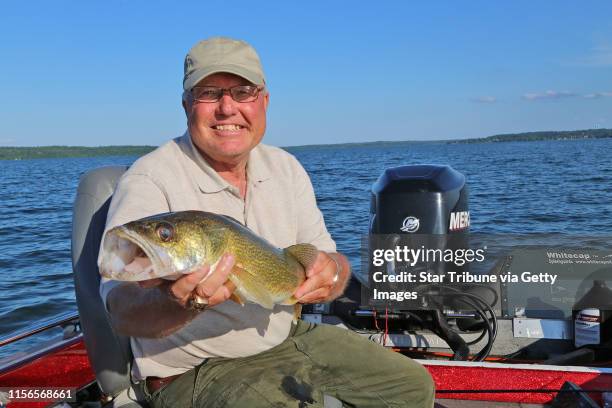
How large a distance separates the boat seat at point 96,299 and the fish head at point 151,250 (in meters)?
0.97

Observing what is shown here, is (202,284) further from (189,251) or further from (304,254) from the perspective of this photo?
(304,254)

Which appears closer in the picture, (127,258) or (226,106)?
(127,258)

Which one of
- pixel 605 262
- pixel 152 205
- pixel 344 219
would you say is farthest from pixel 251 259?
pixel 344 219

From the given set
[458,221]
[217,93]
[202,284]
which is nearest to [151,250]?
[202,284]

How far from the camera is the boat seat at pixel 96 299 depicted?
316 cm

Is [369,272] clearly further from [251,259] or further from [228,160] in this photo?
[251,259]

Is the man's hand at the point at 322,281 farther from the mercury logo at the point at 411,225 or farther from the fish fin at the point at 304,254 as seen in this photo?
A: the mercury logo at the point at 411,225

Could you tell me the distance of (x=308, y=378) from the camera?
3186 millimetres

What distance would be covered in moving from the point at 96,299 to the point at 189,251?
3.66ft

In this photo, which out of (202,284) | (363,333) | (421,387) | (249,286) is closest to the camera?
(202,284)

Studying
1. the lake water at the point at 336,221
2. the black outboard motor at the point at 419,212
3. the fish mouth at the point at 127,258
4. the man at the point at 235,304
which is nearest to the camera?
the fish mouth at the point at 127,258

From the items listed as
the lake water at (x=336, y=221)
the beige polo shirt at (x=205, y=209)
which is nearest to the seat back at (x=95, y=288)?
the beige polo shirt at (x=205, y=209)

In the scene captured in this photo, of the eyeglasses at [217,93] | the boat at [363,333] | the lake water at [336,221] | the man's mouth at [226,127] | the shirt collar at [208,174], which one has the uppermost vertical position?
the eyeglasses at [217,93]

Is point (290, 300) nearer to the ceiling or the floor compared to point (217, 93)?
nearer to the floor
